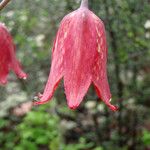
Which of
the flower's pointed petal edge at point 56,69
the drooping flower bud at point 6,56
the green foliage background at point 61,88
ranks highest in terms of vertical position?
the flower's pointed petal edge at point 56,69

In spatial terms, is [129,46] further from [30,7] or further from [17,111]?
[17,111]

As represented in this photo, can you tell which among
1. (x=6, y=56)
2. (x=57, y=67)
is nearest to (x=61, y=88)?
(x=6, y=56)

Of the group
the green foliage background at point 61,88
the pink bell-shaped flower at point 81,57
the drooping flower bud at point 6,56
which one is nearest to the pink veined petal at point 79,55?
the pink bell-shaped flower at point 81,57

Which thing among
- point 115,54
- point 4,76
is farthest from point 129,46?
point 4,76

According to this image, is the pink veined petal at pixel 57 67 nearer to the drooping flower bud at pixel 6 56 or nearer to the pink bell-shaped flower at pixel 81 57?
the pink bell-shaped flower at pixel 81 57

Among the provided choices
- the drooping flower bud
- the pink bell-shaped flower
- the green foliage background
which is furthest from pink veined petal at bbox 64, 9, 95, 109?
the green foliage background

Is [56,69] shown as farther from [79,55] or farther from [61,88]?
[61,88]
